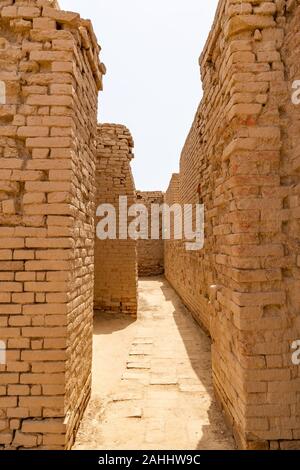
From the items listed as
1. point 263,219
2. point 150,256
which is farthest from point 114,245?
point 150,256

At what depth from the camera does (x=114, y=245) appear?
7.66 metres

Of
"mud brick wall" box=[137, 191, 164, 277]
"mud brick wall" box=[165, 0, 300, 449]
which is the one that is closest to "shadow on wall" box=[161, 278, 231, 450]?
"mud brick wall" box=[165, 0, 300, 449]

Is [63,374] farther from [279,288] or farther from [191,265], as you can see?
[191,265]

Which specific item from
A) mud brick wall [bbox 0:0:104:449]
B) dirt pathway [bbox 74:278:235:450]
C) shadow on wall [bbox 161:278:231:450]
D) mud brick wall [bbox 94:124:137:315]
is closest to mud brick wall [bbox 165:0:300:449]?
shadow on wall [bbox 161:278:231:450]

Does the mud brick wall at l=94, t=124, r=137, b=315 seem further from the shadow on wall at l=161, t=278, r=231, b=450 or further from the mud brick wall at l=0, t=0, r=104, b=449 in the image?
the mud brick wall at l=0, t=0, r=104, b=449

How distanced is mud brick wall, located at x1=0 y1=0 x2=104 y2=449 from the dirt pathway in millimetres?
517

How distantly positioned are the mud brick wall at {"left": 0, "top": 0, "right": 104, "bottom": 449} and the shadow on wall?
138cm

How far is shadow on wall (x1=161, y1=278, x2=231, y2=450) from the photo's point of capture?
116 inches

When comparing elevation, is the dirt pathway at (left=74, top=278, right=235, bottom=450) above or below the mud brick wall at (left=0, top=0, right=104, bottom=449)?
below

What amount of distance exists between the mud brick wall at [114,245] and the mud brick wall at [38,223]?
4.68m

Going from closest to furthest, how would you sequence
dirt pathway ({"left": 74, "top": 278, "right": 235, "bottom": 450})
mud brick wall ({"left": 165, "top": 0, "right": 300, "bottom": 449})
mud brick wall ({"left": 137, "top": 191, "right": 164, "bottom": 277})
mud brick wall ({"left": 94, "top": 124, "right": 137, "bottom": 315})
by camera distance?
1. mud brick wall ({"left": 165, "top": 0, "right": 300, "bottom": 449})
2. dirt pathway ({"left": 74, "top": 278, "right": 235, "bottom": 450})
3. mud brick wall ({"left": 94, "top": 124, "right": 137, "bottom": 315})
4. mud brick wall ({"left": 137, "top": 191, "right": 164, "bottom": 277})

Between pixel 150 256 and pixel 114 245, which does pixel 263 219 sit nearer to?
pixel 114 245

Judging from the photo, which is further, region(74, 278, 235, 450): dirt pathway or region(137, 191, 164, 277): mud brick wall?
region(137, 191, 164, 277): mud brick wall

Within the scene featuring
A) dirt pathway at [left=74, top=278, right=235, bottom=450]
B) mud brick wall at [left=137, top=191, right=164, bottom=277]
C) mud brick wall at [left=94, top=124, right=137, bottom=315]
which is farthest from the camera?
mud brick wall at [left=137, top=191, right=164, bottom=277]
